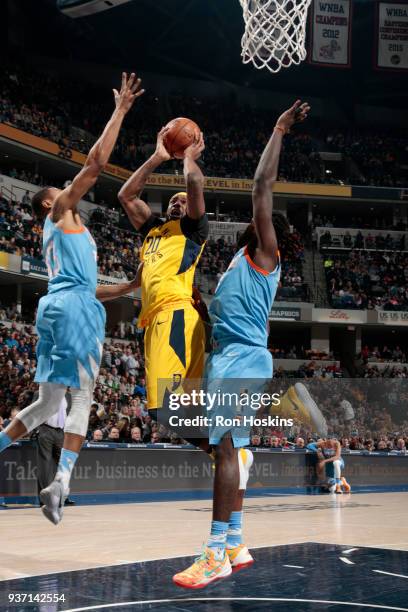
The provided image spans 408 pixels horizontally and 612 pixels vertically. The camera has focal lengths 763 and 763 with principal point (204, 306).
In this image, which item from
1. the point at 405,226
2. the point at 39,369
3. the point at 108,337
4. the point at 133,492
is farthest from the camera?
the point at 405,226

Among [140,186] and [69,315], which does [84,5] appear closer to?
[140,186]

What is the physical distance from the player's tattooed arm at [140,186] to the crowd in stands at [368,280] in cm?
2644

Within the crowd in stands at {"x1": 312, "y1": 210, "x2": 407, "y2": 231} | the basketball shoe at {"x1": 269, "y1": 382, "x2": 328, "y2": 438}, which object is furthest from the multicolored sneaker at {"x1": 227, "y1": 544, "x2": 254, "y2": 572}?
the crowd in stands at {"x1": 312, "y1": 210, "x2": 407, "y2": 231}

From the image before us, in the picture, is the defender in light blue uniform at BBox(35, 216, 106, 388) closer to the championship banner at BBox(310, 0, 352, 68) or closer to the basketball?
the basketball

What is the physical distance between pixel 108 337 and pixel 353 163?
1787cm

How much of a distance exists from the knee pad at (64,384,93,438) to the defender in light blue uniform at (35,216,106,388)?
0.19ft

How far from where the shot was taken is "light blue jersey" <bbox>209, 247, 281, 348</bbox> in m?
4.81

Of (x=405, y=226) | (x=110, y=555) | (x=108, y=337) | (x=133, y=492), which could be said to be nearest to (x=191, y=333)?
(x=110, y=555)

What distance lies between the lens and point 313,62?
1061 inches

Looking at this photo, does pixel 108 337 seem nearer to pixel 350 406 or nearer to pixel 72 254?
pixel 350 406

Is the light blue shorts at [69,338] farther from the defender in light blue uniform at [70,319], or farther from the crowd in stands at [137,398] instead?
the crowd in stands at [137,398]

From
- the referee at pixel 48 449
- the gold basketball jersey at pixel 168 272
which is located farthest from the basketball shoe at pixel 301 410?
the gold basketball jersey at pixel 168 272

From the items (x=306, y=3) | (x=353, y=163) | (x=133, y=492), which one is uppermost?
(x=353, y=163)

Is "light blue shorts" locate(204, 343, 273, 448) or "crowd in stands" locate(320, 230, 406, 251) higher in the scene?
"crowd in stands" locate(320, 230, 406, 251)
